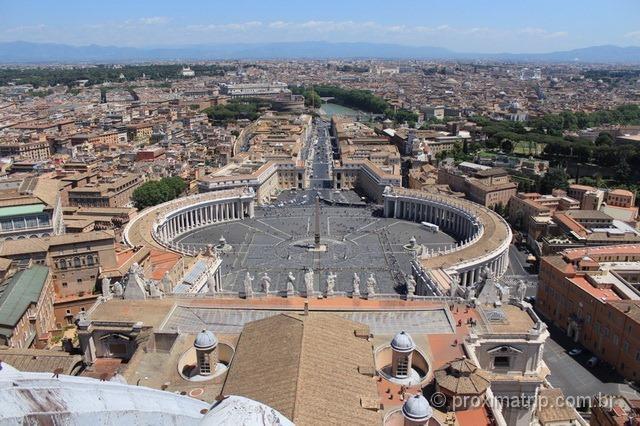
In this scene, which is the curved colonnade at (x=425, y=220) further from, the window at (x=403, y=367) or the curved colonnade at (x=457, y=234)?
the window at (x=403, y=367)

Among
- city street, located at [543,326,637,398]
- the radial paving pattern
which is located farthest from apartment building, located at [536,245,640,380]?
the radial paving pattern

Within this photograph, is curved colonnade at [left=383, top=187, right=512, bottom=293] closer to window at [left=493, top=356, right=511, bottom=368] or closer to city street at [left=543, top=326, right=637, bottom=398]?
city street at [left=543, top=326, right=637, bottom=398]

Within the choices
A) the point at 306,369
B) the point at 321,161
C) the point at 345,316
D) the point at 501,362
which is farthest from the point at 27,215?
the point at 321,161

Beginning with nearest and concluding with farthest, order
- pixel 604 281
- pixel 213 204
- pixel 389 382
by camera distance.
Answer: pixel 389 382
pixel 604 281
pixel 213 204

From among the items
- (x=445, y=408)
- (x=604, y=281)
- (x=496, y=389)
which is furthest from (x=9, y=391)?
(x=604, y=281)

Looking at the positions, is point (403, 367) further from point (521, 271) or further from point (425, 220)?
point (425, 220)

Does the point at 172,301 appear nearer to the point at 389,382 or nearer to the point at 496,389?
the point at 389,382

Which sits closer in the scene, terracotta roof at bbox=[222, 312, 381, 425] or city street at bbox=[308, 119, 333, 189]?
terracotta roof at bbox=[222, 312, 381, 425]
